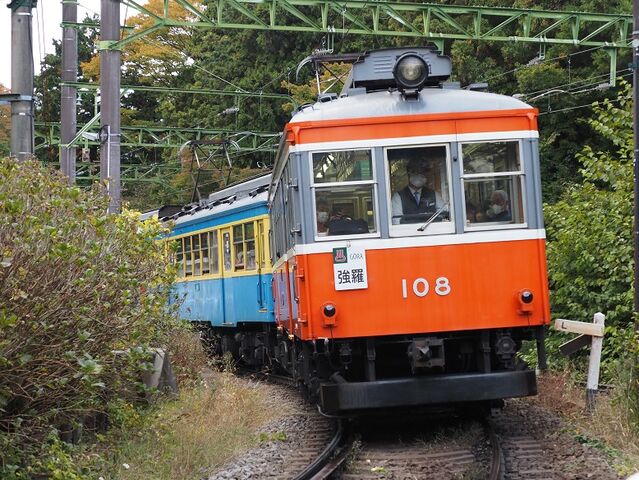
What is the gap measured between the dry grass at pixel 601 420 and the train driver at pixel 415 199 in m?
Result: 2.22

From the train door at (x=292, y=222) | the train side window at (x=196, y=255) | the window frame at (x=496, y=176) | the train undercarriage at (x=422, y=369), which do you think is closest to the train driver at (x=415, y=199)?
the window frame at (x=496, y=176)

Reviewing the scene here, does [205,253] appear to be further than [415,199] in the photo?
Yes

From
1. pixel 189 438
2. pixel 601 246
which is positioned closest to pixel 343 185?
pixel 189 438

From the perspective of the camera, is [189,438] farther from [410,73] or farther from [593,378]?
[593,378]

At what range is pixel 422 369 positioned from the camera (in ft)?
29.5

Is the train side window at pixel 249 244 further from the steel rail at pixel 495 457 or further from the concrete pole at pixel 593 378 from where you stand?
the steel rail at pixel 495 457

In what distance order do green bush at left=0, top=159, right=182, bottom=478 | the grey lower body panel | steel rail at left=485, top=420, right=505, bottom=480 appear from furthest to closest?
the grey lower body panel < steel rail at left=485, top=420, right=505, bottom=480 < green bush at left=0, top=159, right=182, bottom=478

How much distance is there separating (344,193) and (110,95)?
5357 millimetres

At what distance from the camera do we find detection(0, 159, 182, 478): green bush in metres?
6.53

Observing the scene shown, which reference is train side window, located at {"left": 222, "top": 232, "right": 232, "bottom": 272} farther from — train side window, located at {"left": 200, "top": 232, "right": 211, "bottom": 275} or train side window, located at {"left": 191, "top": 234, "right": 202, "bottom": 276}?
train side window, located at {"left": 191, "top": 234, "right": 202, "bottom": 276}

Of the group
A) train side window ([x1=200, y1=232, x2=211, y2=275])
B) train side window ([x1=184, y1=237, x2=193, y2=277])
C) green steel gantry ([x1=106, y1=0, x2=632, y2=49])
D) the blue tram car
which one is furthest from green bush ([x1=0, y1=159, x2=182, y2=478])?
train side window ([x1=184, y1=237, x2=193, y2=277])

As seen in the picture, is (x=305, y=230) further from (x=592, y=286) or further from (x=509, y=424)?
(x=592, y=286)

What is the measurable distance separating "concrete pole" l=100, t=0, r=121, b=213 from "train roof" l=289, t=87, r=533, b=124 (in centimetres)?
480

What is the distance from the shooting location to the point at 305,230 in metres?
8.92
